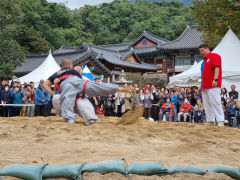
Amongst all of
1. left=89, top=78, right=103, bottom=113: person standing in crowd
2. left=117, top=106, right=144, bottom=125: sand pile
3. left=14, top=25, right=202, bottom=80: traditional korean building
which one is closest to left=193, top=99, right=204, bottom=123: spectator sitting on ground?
left=89, top=78, right=103, bottom=113: person standing in crowd

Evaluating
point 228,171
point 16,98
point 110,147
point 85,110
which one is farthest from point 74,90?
point 16,98

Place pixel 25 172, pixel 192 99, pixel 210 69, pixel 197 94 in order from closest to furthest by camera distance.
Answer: pixel 25 172
pixel 210 69
pixel 197 94
pixel 192 99

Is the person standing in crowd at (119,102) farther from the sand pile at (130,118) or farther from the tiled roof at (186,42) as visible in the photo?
the tiled roof at (186,42)

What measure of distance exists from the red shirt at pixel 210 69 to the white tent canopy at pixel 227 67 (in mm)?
5063

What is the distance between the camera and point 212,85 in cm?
550

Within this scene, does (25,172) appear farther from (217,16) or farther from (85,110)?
Result: (217,16)

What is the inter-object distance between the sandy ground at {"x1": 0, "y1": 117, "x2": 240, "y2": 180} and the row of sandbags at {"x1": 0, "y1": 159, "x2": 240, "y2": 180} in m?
0.04

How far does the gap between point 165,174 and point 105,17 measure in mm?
50232

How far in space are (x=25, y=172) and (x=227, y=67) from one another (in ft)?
31.9

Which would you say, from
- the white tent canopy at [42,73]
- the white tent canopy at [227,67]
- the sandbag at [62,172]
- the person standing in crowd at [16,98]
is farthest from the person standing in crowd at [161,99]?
the sandbag at [62,172]

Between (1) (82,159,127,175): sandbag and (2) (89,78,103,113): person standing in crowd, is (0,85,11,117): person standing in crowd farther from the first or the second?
(1) (82,159,127,175): sandbag

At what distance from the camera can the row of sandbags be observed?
208cm

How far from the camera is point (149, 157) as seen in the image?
2537 mm

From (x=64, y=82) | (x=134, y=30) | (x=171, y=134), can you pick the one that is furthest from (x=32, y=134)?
(x=134, y=30)
